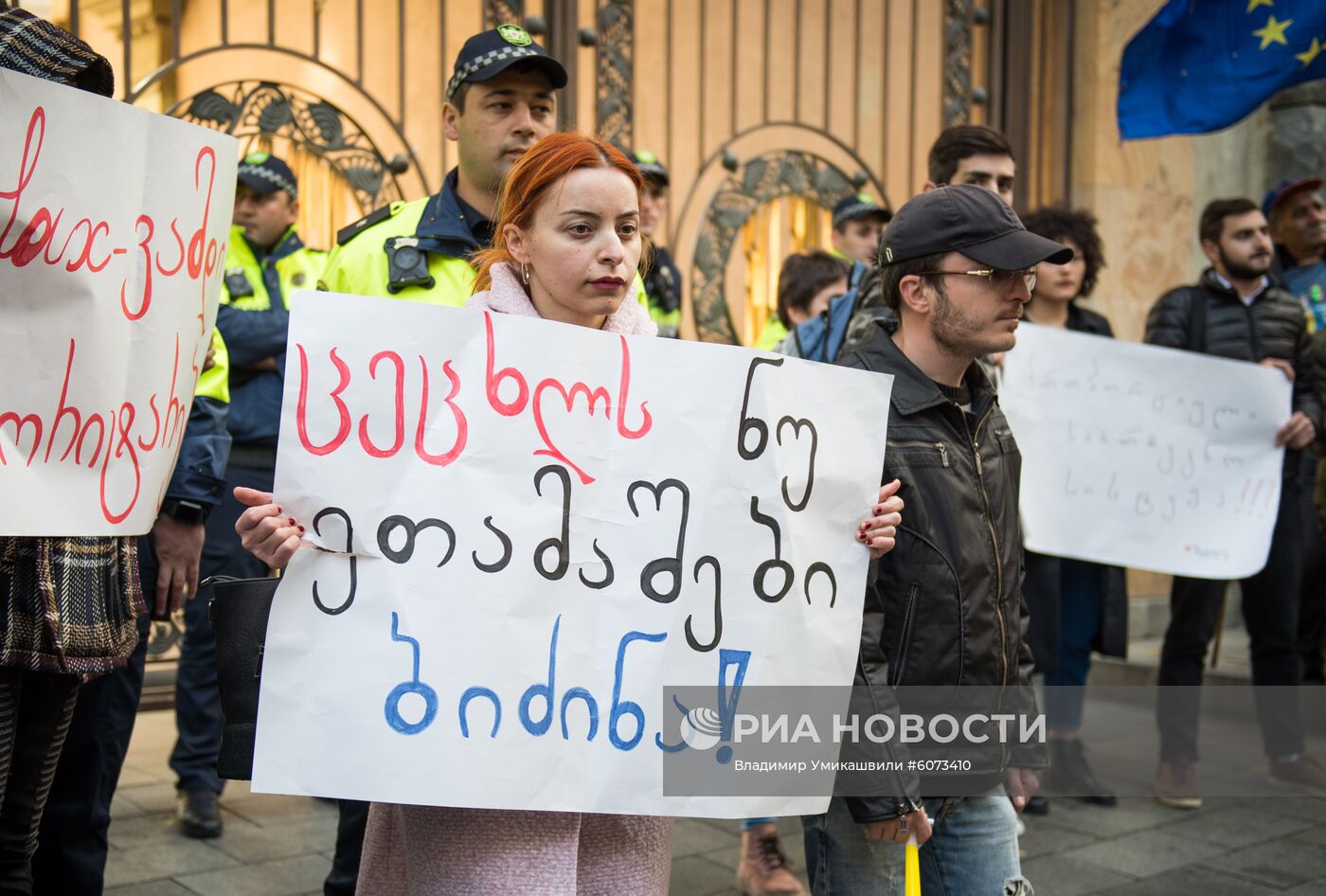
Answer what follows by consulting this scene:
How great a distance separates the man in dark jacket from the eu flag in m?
3.19

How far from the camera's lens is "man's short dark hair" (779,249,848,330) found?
5121mm

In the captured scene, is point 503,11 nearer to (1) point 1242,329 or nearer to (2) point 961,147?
(2) point 961,147

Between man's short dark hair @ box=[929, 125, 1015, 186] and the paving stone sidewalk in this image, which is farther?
man's short dark hair @ box=[929, 125, 1015, 186]

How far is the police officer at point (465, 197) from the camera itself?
2949mm

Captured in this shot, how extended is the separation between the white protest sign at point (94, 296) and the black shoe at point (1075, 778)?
3720mm

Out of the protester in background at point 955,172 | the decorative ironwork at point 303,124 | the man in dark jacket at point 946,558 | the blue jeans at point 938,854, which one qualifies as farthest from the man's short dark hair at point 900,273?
the decorative ironwork at point 303,124

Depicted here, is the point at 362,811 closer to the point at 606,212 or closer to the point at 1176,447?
the point at 606,212

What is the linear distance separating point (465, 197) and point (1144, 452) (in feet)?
9.38

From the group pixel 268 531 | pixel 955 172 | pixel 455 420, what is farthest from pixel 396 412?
pixel 955 172

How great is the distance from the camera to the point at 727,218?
6.80m

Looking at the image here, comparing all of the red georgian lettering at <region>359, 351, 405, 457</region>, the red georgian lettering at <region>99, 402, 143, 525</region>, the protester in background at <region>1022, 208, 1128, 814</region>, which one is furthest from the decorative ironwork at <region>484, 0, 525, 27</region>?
the red georgian lettering at <region>359, 351, 405, 457</region>

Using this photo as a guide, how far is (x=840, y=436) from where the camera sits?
242cm

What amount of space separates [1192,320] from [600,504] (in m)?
3.81

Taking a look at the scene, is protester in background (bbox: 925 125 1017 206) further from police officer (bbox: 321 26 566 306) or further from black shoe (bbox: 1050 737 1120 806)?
black shoe (bbox: 1050 737 1120 806)
